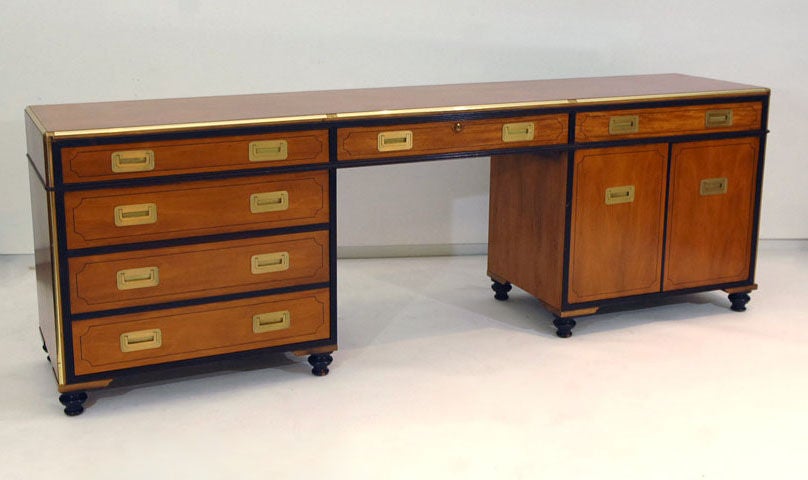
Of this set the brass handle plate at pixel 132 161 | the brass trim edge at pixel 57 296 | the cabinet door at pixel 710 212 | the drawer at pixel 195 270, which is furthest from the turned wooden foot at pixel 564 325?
the brass trim edge at pixel 57 296

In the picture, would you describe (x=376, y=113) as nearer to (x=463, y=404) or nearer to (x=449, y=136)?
(x=449, y=136)

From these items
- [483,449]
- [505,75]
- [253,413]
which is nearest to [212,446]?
[253,413]

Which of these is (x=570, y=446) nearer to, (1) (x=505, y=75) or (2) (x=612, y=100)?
(2) (x=612, y=100)

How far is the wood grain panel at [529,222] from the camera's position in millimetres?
3959

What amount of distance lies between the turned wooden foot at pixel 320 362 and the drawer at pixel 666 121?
3.85 feet

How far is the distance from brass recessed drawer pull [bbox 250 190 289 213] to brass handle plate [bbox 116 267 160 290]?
14.4 inches

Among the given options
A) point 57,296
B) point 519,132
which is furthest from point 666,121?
point 57,296

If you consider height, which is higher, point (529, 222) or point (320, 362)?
point (529, 222)

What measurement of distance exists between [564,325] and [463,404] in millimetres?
741

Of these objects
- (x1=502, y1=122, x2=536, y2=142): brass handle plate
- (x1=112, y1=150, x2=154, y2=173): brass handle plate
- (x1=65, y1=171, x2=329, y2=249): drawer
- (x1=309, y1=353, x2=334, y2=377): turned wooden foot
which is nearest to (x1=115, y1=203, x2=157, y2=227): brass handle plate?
(x1=65, y1=171, x2=329, y2=249): drawer

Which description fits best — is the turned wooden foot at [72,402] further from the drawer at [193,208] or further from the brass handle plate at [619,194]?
the brass handle plate at [619,194]

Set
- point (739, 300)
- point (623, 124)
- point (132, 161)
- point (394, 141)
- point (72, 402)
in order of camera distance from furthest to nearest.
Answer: point (739, 300) → point (623, 124) → point (394, 141) → point (72, 402) → point (132, 161)

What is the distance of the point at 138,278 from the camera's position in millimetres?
3346

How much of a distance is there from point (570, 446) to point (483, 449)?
0.26 meters
